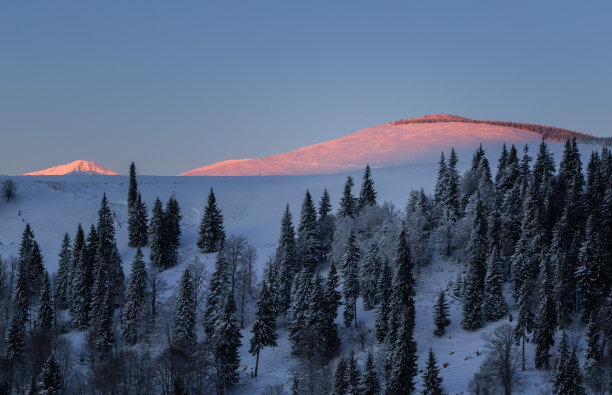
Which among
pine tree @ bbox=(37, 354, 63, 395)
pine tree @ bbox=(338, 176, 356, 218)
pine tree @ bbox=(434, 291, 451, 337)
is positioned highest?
pine tree @ bbox=(338, 176, 356, 218)

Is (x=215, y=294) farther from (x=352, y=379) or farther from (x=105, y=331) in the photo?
(x=352, y=379)

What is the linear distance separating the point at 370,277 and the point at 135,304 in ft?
115

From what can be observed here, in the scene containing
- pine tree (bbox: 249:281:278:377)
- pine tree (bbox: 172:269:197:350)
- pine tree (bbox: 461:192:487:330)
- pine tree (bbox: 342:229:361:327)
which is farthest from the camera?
pine tree (bbox: 342:229:361:327)

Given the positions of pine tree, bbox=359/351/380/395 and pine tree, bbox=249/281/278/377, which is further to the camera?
pine tree, bbox=249/281/278/377

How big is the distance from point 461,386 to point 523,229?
29553 mm

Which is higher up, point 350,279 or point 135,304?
point 350,279

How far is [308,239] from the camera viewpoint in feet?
331

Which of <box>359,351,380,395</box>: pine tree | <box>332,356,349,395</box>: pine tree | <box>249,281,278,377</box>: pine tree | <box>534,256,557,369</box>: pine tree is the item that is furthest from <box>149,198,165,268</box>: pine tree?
<box>534,256,557,369</box>: pine tree

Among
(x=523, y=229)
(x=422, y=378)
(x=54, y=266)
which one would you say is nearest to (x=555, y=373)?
(x=422, y=378)

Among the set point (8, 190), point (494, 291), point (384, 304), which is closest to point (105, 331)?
point (384, 304)

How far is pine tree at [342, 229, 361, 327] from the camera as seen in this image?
78.7m

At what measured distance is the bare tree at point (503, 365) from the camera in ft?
182

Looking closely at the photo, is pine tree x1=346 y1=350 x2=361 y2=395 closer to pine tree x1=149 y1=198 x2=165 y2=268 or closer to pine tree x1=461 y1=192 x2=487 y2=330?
pine tree x1=461 y1=192 x2=487 y2=330

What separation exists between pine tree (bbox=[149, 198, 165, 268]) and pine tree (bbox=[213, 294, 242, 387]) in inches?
1437
